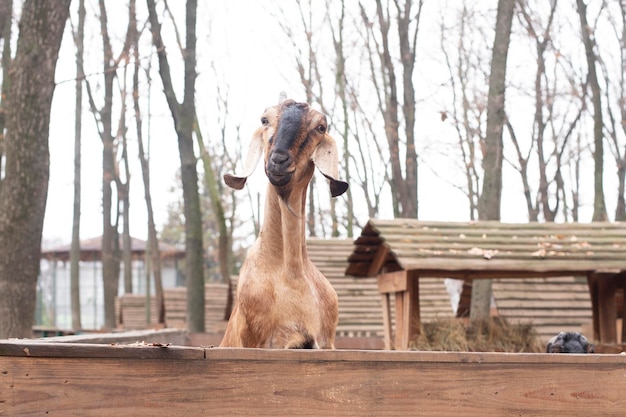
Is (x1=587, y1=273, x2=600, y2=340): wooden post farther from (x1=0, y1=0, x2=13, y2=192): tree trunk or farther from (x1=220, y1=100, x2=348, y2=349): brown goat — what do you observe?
(x1=0, y1=0, x2=13, y2=192): tree trunk

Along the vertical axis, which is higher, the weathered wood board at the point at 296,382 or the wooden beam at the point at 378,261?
the wooden beam at the point at 378,261

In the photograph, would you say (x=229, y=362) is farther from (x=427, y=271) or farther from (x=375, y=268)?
(x=375, y=268)

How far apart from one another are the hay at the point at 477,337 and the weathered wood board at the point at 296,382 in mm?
6686

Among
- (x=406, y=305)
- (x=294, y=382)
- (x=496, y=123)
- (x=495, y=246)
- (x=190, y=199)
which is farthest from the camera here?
(x=190, y=199)

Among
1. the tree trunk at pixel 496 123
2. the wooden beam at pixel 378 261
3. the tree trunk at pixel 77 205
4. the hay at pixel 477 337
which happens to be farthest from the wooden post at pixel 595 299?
the tree trunk at pixel 77 205

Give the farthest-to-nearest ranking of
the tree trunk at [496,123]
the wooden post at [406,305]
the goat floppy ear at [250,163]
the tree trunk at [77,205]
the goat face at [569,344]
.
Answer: the tree trunk at [77,205] → the tree trunk at [496,123] → the wooden post at [406,305] → the goat face at [569,344] → the goat floppy ear at [250,163]

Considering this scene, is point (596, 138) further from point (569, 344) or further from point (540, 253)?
point (569, 344)

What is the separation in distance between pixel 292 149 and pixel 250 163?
283 millimetres

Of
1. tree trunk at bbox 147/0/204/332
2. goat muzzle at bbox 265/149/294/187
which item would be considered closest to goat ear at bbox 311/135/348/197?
goat muzzle at bbox 265/149/294/187

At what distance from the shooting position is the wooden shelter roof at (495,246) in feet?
32.6

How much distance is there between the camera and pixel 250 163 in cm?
422

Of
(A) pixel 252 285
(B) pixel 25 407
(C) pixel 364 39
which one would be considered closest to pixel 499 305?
(A) pixel 252 285

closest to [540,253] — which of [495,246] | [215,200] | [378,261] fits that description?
[495,246]

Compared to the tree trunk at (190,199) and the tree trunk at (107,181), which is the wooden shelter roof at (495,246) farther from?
the tree trunk at (107,181)
